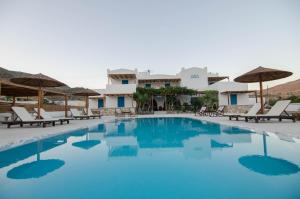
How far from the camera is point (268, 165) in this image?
11.3 feet

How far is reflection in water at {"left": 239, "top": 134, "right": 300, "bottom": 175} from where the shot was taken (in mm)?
3070

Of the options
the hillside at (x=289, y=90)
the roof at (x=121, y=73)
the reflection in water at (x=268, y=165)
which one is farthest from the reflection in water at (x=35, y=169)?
the hillside at (x=289, y=90)

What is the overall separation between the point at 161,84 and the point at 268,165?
27.2 metres

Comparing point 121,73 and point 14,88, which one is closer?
point 14,88

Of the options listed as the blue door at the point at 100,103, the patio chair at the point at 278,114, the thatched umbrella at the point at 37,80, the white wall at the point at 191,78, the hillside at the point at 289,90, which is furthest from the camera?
the hillside at the point at 289,90

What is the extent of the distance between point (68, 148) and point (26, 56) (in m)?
15.9

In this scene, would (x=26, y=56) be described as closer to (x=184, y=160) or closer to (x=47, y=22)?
(x=47, y=22)

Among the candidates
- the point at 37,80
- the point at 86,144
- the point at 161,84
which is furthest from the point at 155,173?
the point at 161,84

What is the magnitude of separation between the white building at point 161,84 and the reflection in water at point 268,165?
22269 millimetres

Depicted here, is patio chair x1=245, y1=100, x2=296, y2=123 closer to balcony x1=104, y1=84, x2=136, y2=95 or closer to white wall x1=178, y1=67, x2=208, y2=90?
balcony x1=104, y1=84, x2=136, y2=95

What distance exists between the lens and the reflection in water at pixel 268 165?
3070 millimetres

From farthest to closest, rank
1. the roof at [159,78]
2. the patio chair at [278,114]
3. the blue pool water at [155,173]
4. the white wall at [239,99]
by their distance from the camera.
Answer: the roof at [159,78] → the white wall at [239,99] → the patio chair at [278,114] → the blue pool water at [155,173]

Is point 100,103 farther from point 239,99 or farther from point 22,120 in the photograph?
point 239,99

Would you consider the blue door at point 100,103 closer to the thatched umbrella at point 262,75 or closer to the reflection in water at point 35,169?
the thatched umbrella at point 262,75
